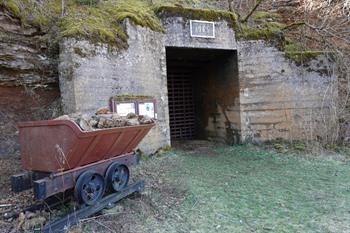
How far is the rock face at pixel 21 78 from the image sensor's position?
4735 mm

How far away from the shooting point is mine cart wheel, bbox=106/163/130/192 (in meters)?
3.72

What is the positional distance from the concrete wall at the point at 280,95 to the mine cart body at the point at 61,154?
4.81 m

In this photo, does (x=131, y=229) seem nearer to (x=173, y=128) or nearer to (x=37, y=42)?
(x=37, y=42)

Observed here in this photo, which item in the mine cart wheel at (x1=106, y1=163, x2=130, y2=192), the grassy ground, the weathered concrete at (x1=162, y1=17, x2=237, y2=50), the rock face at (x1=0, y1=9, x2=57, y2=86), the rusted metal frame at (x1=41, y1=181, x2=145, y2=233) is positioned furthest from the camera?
the weathered concrete at (x1=162, y1=17, x2=237, y2=50)

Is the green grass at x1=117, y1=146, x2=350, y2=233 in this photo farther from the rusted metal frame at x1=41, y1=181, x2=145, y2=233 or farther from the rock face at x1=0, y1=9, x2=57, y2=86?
the rock face at x1=0, y1=9, x2=57, y2=86

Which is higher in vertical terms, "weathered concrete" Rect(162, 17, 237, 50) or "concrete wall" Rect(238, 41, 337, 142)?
"weathered concrete" Rect(162, 17, 237, 50)

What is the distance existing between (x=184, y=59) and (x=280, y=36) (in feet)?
9.06

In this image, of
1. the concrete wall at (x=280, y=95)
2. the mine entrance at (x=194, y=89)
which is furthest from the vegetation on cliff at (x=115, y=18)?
the mine entrance at (x=194, y=89)

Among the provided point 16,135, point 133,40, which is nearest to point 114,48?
point 133,40

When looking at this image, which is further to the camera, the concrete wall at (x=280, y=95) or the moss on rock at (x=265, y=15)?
the moss on rock at (x=265, y=15)

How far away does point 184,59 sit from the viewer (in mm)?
8969

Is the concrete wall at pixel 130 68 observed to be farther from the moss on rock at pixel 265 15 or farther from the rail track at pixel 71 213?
the rail track at pixel 71 213

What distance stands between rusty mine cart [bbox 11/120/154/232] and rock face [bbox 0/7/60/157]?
63.2 inches

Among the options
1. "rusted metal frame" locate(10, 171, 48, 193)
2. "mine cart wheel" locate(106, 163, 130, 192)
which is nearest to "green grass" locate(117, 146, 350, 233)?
"mine cart wheel" locate(106, 163, 130, 192)
